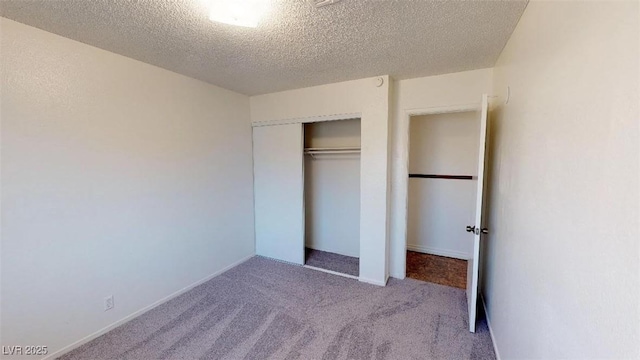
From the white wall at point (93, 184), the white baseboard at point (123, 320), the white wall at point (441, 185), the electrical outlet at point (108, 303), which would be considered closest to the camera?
the white wall at point (93, 184)

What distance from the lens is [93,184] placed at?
2.02 metres

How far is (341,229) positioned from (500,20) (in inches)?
115

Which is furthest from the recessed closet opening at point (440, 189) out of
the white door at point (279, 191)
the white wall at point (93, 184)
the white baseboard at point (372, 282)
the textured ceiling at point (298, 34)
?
the white wall at point (93, 184)

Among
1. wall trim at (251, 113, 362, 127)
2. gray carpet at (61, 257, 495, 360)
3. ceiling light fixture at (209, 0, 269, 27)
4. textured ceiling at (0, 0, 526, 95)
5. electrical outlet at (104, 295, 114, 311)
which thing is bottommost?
gray carpet at (61, 257, 495, 360)

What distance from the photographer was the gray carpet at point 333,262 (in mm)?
3304

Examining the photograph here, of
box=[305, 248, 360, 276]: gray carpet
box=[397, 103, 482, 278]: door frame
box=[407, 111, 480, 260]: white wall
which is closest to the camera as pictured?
box=[397, 103, 482, 278]: door frame

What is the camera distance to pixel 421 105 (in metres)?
2.77

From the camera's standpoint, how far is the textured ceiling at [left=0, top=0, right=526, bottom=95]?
1500 millimetres

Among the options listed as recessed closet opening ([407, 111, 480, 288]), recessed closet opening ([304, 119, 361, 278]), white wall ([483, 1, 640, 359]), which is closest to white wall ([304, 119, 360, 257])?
recessed closet opening ([304, 119, 361, 278])

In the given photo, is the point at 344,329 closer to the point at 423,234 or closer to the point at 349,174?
the point at 349,174

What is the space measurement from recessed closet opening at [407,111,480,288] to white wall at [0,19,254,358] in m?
2.83

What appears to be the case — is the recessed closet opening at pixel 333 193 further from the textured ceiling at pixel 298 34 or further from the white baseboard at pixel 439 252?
the textured ceiling at pixel 298 34

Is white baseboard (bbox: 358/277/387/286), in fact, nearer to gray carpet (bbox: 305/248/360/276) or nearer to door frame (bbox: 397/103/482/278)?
gray carpet (bbox: 305/248/360/276)

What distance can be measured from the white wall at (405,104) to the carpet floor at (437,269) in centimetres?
33
